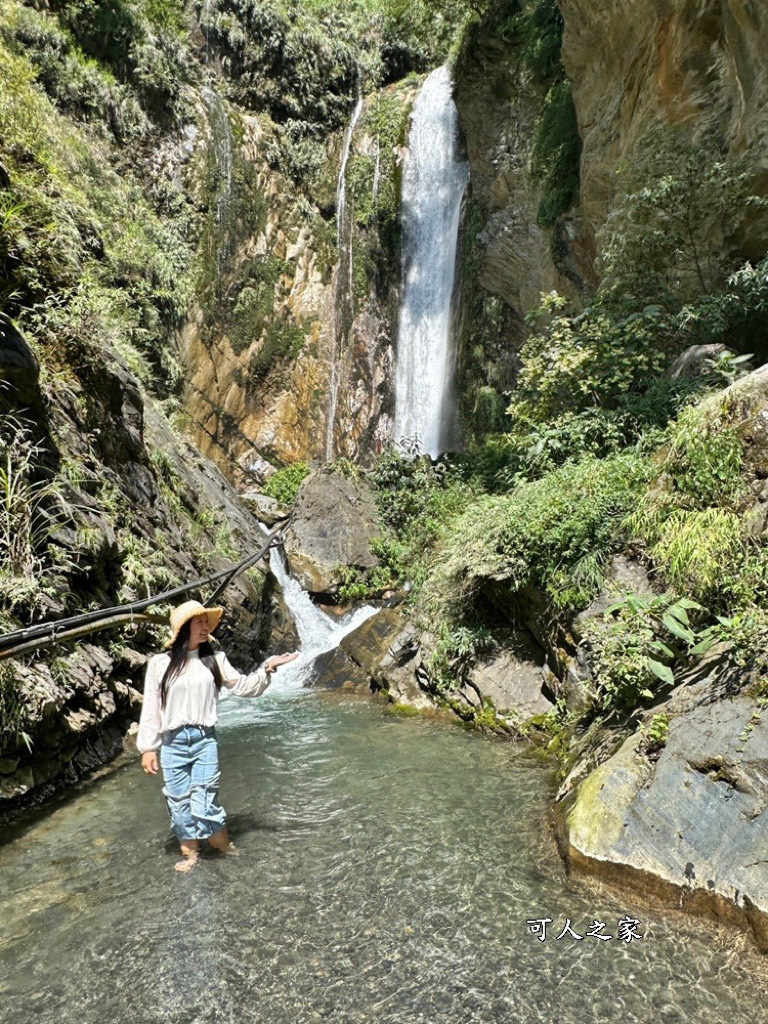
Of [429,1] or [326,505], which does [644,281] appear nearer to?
[326,505]

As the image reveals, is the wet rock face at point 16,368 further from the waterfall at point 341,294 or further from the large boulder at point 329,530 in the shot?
the waterfall at point 341,294

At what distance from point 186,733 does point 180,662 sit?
0.41 m

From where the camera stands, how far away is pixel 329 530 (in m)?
12.9

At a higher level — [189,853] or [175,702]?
[175,702]

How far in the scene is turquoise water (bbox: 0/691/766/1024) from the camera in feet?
8.69

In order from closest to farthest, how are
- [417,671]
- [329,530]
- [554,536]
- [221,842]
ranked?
[221,842]
[554,536]
[417,671]
[329,530]

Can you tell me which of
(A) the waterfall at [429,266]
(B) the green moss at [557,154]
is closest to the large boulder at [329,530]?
(A) the waterfall at [429,266]

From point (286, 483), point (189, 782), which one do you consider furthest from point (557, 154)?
point (189, 782)

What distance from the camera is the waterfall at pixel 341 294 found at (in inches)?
749

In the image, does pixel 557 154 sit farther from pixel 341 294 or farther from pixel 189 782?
pixel 189 782

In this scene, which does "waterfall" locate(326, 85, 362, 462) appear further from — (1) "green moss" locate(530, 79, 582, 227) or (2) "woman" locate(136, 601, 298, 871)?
(2) "woman" locate(136, 601, 298, 871)

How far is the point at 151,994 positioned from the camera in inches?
107

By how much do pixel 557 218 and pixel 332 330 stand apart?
8536mm

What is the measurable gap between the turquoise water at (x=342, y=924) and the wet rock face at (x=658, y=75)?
7836 mm
